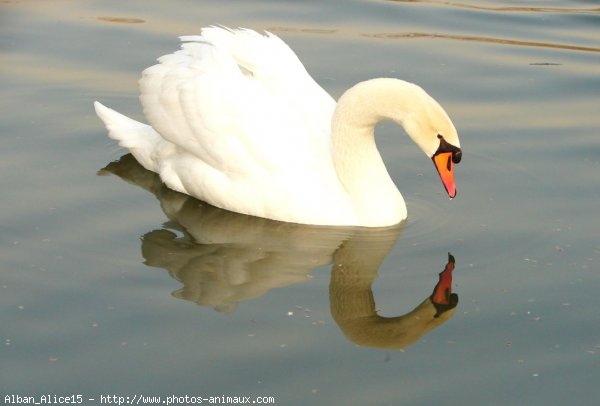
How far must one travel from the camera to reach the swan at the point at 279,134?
8.46 metres

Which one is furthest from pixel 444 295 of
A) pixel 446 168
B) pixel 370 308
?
pixel 446 168

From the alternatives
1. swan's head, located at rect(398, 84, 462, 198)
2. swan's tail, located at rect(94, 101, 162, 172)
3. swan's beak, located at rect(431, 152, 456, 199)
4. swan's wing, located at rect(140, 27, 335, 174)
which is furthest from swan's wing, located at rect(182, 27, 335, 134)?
swan's beak, located at rect(431, 152, 456, 199)

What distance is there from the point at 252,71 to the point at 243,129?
745mm

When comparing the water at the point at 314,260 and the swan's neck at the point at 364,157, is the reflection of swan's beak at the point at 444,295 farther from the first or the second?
the swan's neck at the point at 364,157

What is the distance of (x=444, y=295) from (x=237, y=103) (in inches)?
83.0

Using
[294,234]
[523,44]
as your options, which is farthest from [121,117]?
[523,44]

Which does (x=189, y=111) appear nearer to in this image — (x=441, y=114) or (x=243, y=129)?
(x=243, y=129)

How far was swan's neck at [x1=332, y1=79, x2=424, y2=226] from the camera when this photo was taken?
853 cm

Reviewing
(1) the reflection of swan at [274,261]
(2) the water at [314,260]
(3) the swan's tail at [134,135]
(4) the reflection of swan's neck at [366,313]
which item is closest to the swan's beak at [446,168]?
(2) the water at [314,260]

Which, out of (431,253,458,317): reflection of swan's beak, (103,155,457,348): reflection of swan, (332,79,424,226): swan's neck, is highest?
(332,79,424,226): swan's neck

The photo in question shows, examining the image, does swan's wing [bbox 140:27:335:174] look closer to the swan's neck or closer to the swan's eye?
the swan's neck

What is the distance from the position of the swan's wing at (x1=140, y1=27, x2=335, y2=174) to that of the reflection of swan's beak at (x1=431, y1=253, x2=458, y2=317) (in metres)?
1.37

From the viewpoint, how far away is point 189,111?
9023mm

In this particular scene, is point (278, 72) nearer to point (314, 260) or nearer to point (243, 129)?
point (243, 129)
